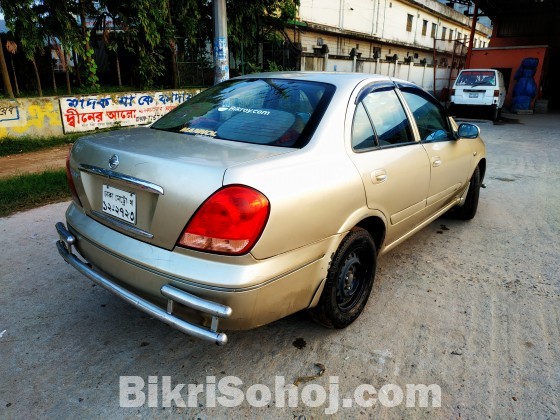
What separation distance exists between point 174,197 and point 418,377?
5.35ft

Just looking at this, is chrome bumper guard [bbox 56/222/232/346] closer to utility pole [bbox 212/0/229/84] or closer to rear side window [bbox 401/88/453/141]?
rear side window [bbox 401/88/453/141]

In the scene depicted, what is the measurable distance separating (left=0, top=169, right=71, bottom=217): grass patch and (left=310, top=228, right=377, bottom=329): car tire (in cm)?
397

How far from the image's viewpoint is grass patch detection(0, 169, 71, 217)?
4.84m

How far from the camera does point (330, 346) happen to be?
2.50 meters

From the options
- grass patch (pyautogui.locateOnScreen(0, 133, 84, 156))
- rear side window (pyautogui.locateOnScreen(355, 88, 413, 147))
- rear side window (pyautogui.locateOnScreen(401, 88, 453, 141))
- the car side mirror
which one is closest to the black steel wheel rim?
rear side window (pyautogui.locateOnScreen(355, 88, 413, 147))

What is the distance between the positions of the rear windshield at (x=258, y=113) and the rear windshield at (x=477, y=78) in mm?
14310

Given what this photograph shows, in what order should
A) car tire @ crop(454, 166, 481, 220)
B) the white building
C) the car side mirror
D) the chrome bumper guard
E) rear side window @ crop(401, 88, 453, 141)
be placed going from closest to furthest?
the chrome bumper guard, rear side window @ crop(401, 88, 453, 141), the car side mirror, car tire @ crop(454, 166, 481, 220), the white building

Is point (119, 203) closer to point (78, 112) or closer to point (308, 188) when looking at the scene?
point (308, 188)

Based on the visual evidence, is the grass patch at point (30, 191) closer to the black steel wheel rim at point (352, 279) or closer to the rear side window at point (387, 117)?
the black steel wheel rim at point (352, 279)

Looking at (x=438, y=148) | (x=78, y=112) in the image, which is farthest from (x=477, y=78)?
(x=438, y=148)

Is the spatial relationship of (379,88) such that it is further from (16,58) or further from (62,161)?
(16,58)

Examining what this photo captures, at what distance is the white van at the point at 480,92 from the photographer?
14.3 meters

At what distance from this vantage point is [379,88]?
2.95 m

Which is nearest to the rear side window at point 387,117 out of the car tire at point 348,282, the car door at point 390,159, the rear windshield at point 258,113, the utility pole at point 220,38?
the car door at point 390,159
